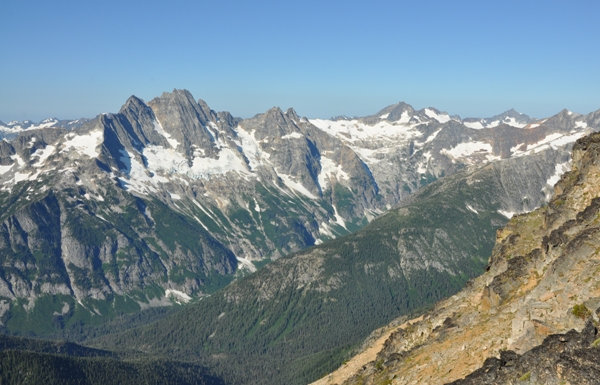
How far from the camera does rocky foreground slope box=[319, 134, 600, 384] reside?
65.4 meters

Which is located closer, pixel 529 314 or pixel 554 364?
pixel 554 364

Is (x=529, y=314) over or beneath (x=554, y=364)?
beneath

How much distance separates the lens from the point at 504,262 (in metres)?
119

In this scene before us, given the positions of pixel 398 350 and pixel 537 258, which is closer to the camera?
pixel 537 258

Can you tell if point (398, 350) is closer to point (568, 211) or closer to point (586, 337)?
point (568, 211)

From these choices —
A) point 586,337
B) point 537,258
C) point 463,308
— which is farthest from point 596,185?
point 586,337

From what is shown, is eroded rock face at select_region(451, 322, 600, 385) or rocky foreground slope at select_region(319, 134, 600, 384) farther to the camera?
rocky foreground slope at select_region(319, 134, 600, 384)

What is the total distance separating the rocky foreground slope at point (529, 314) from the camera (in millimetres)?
65375

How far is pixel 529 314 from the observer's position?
81875 mm

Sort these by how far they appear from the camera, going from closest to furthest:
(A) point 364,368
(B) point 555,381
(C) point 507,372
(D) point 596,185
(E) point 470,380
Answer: (B) point 555,381
(C) point 507,372
(E) point 470,380
(D) point 596,185
(A) point 364,368

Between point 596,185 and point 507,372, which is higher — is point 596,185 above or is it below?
above

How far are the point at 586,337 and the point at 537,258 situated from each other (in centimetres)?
4150

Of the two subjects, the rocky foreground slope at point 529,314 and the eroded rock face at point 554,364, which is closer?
the eroded rock face at point 554,364

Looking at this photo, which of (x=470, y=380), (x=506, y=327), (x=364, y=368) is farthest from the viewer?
(x=364, y=368)
